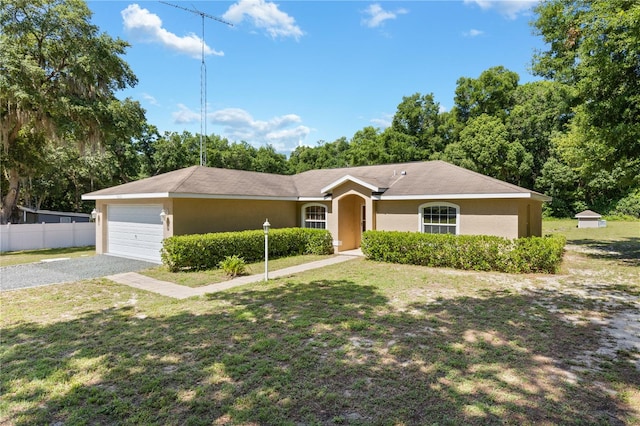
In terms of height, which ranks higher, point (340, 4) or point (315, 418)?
point (340, 4)

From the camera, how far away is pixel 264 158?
44812 mm

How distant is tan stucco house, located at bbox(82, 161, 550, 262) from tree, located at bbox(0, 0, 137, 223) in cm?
522

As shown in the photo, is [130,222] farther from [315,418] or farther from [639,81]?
[639,81]

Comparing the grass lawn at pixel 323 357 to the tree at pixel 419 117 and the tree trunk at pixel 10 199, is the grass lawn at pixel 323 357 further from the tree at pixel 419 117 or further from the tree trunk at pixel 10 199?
the tree at pixel 419 117

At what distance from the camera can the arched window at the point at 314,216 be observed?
1677 centimetres

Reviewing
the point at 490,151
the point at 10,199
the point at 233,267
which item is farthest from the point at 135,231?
the point at 490,151

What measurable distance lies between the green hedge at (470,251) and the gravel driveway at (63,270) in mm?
8735

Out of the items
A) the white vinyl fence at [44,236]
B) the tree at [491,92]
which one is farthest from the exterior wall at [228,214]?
the tree at [491,92]

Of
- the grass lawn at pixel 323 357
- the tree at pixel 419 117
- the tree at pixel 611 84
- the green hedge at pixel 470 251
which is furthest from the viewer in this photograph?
the tree at pixel 419 117

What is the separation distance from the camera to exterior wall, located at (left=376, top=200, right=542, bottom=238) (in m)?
12.0

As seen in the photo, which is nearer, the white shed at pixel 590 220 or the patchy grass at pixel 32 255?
the patchy grass at pixel 32 255

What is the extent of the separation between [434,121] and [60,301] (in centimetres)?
3914

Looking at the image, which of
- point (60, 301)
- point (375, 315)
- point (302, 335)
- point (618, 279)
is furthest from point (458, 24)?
point (60, 301)

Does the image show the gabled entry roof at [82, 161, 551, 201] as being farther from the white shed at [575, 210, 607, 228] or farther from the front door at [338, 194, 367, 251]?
the white shed at [575, 210, 607, 228]
